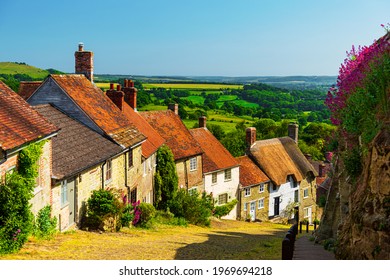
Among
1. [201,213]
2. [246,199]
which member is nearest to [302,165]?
[246,199]

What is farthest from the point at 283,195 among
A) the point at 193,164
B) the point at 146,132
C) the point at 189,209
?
the point at 146,132

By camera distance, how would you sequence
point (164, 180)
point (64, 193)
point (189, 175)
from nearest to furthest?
point (64, 193)
point (164, 180)
point (189, 175)

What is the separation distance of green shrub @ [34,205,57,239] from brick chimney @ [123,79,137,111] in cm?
1604

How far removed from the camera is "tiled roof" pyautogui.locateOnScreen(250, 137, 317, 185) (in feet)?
146

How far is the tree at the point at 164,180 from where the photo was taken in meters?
29.7

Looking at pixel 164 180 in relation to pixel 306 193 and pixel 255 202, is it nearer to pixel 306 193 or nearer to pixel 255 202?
pixel 255 202

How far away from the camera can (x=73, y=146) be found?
63.5 feet

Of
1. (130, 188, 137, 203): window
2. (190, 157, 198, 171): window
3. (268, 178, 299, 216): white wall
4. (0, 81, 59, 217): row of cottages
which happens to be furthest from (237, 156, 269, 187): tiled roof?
(0, 81, 59, 217): row of cottages

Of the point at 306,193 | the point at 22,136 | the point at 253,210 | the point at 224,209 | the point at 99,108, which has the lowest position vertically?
the point at 253,210

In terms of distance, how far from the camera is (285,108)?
127625mm

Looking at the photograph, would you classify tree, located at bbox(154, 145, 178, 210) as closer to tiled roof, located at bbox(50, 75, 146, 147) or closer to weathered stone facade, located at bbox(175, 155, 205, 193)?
weathered stone facade, located at bbox(175, 155, 205, 193)

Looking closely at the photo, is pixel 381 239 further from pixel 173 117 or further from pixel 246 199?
pixel 246 199

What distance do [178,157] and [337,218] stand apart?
63.1 feet

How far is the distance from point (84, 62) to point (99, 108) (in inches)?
143
